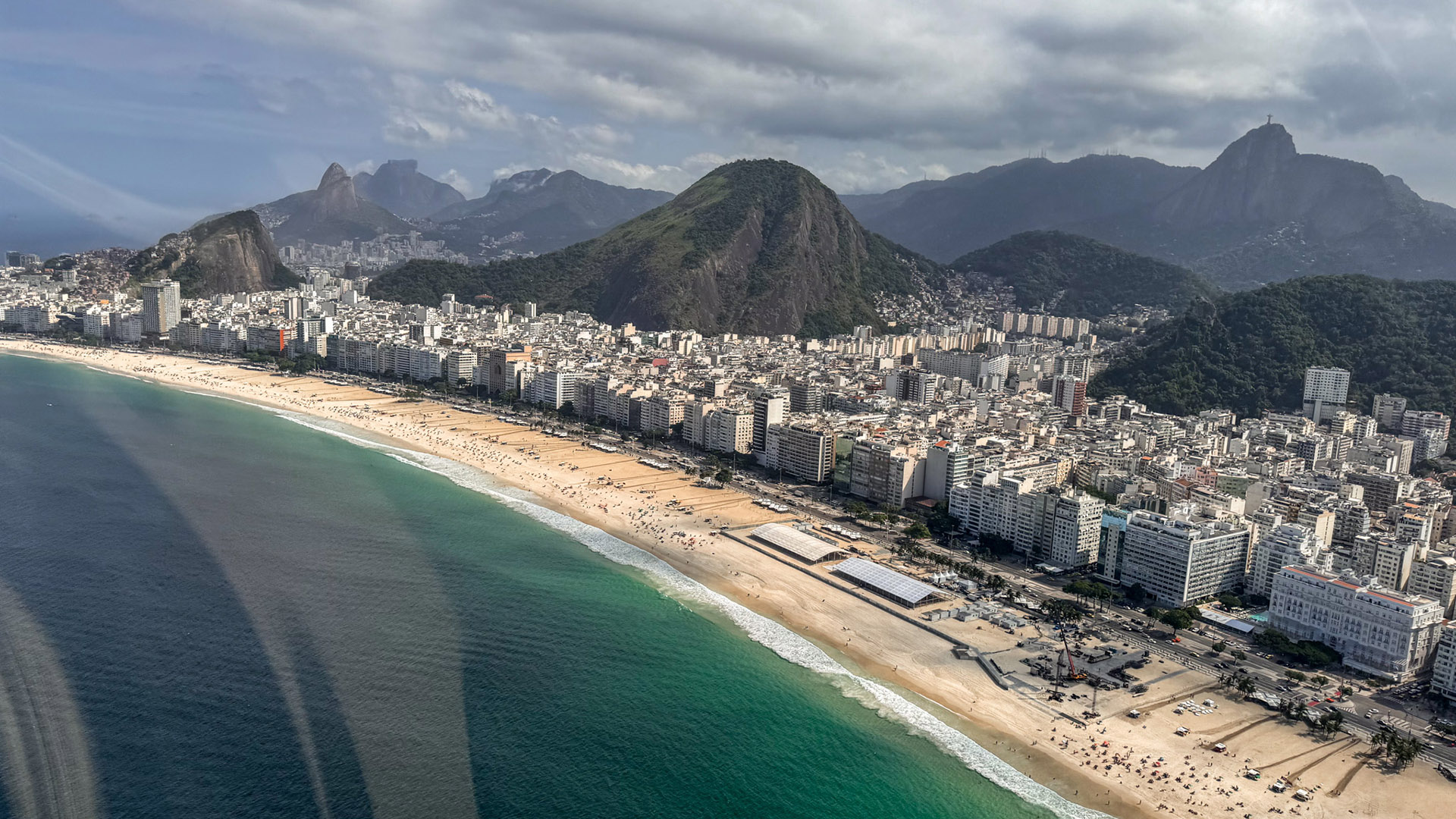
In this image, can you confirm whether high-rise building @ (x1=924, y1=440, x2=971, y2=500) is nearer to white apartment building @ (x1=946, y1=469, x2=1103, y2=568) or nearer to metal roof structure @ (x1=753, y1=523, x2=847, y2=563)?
white apartment building @ (x1=946, y1=469, x2=1103, y2=568)

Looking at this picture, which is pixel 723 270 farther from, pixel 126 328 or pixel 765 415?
pixel 765 415

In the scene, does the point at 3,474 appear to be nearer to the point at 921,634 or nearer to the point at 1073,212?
the point at 921,634

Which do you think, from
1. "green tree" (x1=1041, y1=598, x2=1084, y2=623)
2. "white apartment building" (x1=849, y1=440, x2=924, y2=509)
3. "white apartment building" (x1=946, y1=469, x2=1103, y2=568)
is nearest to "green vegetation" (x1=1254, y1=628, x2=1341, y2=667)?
"green tree" (x1=1041, y1=598, x2=1084, y2=623)

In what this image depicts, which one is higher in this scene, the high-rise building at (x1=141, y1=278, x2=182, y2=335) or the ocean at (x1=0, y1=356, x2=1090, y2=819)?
the high-rise building at (x1=141, y1=278, x2=182, y2=335)

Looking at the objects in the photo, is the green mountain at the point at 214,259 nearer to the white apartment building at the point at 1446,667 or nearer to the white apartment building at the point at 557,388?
the white apartment building at the point at 557,388

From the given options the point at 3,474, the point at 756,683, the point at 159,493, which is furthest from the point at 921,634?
the point at 3,474

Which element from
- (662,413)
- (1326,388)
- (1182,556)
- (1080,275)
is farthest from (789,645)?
(1080,275)
